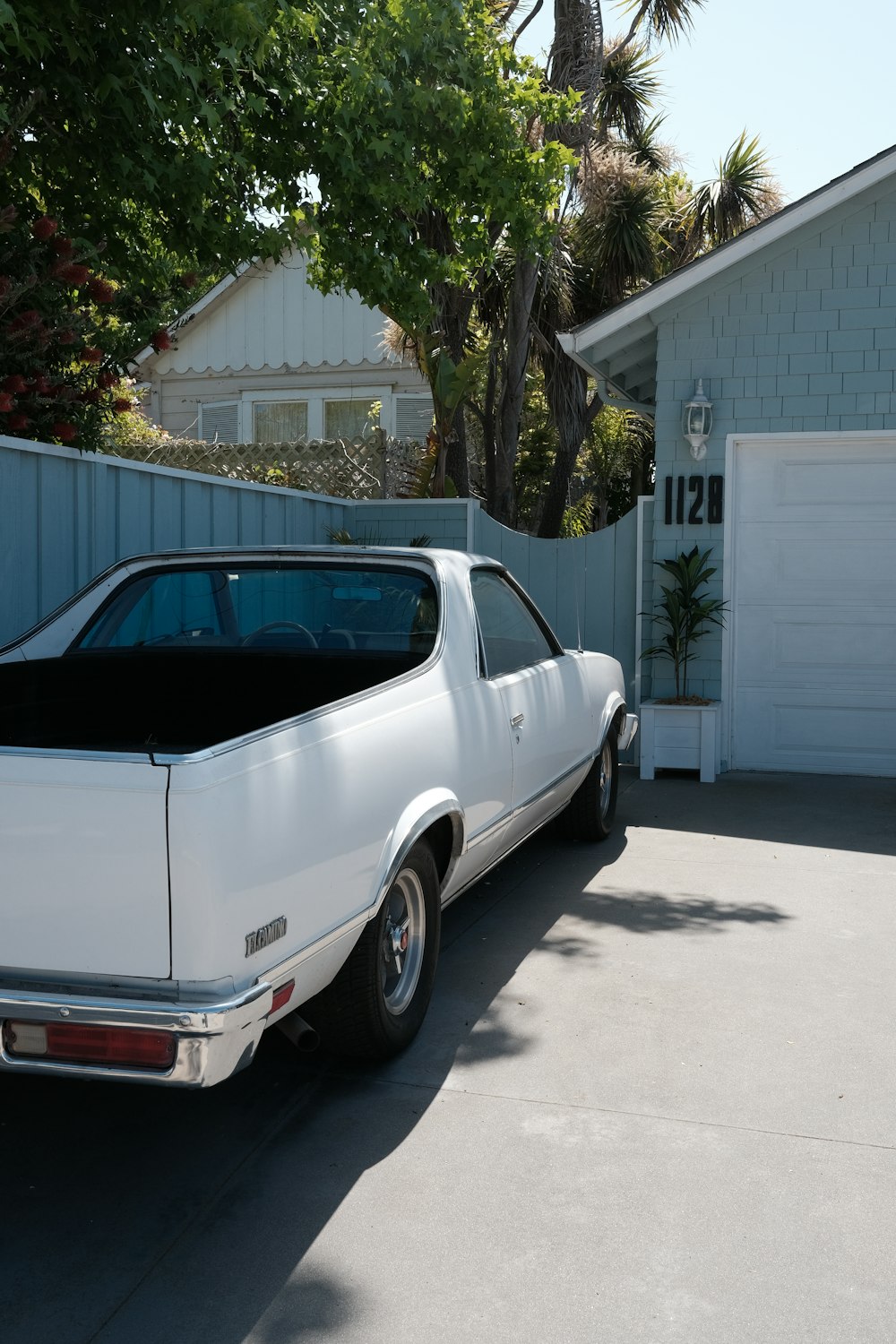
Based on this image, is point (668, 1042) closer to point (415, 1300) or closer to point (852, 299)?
point (415, 1300)

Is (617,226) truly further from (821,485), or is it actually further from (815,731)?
(815,731)

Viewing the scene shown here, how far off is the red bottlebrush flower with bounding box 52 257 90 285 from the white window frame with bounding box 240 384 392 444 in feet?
38.0

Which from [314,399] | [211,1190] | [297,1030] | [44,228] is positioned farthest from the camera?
[314,399]

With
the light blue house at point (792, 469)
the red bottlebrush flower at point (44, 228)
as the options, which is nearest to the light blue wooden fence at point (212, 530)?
→ the light blue house at point (792, 469)

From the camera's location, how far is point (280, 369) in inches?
750

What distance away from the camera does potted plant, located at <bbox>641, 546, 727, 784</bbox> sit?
9234 mm

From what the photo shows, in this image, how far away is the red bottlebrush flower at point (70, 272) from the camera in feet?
21.7

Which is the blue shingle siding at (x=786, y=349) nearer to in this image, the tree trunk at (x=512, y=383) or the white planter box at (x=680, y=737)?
the white planter box at (x=680, y=737)

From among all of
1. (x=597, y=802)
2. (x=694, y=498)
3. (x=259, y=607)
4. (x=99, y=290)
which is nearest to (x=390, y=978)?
(x=259, y=607)

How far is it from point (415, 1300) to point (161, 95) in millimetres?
6191

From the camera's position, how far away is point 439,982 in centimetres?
470

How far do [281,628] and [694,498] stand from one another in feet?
17.9

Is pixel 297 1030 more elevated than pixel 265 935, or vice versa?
pixel 265 935

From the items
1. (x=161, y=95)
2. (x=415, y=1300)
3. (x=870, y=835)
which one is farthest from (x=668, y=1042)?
(x=161, y=95)
